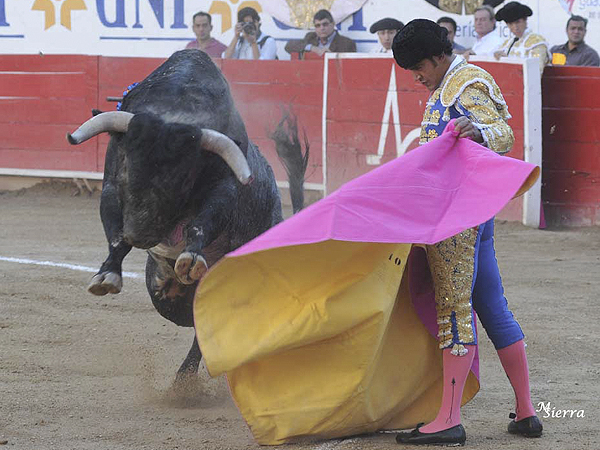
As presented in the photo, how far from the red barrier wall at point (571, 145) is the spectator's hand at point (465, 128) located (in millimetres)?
4549

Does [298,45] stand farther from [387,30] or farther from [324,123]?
[387,30]

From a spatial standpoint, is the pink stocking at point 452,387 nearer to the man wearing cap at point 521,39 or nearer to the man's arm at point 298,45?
the man wearing cap at point 521,39

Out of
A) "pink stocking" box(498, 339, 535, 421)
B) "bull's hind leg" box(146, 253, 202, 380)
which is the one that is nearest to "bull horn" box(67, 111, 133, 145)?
"bull's hind leg" box(146, 253, 202, 380)

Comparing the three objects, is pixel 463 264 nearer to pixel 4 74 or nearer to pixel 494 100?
pixel 494 100

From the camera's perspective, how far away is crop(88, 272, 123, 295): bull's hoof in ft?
10.0

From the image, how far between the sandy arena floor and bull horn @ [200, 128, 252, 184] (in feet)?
2.50

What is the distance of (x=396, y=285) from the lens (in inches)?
112

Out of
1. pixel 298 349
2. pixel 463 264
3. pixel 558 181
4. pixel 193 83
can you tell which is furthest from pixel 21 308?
pixel 558 181

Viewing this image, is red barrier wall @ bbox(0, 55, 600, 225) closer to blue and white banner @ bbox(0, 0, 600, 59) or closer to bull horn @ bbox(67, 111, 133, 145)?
blue and white banner @ bbox(0, 0, 600, 59)

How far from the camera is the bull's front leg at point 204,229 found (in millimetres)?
3041

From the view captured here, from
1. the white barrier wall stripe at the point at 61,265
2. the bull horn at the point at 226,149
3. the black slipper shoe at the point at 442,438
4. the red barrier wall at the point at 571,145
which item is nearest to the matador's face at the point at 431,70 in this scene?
the bull horn at the point at 226,149

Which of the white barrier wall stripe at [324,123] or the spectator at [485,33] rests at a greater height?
the spectator at [485,33]

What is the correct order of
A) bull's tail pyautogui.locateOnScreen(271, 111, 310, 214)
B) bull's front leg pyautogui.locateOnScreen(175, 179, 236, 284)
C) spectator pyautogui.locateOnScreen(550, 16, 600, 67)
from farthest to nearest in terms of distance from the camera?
spectator pyautogui.locateOnScreen(550, 16, 600, 67), bull's tail pyautogui.locateOnScreen(271, 111, 310, 214), bull's front leg pyautogui.locateOnScreen(175, 179, 236, 284)

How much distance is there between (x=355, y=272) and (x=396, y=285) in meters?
0.13
